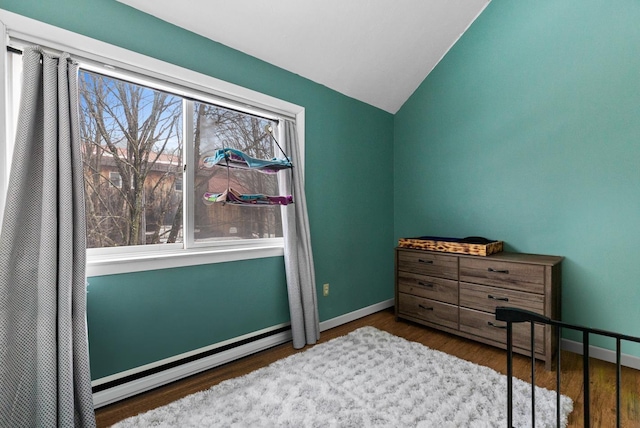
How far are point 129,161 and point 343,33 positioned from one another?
1814 millimetres

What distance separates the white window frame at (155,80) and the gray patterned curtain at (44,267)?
4.3 inches

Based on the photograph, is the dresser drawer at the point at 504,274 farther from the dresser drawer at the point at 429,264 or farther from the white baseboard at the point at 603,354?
the white baseboard at the point at 603,354

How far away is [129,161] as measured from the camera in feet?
6.18

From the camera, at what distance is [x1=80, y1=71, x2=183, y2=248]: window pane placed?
5.76 ft

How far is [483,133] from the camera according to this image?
9.10ft

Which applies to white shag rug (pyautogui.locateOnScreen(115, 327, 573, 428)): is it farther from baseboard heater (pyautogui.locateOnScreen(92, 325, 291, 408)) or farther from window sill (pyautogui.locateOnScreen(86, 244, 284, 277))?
window sill (pyautogui.locateOnScreen(86, 244, 284, 277))

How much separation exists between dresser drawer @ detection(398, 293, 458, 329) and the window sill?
4.62 ft

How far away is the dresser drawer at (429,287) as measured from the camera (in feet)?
8.48

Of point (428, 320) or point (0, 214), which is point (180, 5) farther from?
point (428, 320)

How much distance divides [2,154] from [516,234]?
11.2 feet

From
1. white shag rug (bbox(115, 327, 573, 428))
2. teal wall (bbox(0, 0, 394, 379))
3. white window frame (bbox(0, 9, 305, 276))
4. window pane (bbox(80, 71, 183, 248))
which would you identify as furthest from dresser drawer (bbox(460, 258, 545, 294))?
window pane (bbox(80, 71, 183, 248))

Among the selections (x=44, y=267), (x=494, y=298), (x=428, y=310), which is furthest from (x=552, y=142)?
(x=44, y=267)

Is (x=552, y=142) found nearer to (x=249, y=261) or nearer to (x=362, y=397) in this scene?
(x=362, y=397)

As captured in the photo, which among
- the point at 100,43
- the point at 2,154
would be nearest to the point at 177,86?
the point at 100,43
